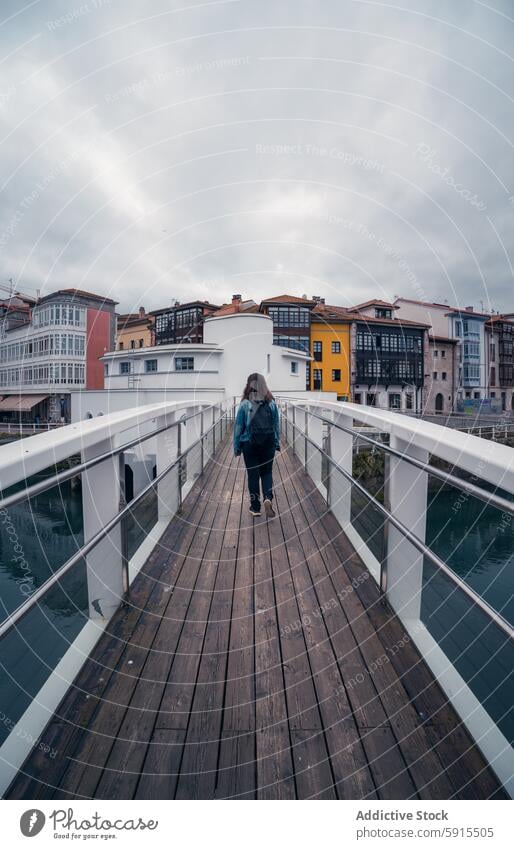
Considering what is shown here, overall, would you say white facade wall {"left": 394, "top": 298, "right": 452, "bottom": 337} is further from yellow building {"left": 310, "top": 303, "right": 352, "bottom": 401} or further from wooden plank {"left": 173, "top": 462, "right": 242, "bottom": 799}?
wooden plank {"left": 173, "top": 462, "right": 242, "bottom": 799}

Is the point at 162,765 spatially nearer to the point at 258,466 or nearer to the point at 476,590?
the point at 258,466

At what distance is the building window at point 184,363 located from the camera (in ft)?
85.8

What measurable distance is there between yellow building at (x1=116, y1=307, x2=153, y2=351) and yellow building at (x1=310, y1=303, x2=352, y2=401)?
1727 cm

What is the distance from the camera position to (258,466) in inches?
148

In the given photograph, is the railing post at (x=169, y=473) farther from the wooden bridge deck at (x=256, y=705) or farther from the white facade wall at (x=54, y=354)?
the white facade wall at (x=54, y=354)

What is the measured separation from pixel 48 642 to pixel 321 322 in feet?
107

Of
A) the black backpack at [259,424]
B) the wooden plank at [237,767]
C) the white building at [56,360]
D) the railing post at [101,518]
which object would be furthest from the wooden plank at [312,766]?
the white building at [56,360]

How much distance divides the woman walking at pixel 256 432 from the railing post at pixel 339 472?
1.78 ft

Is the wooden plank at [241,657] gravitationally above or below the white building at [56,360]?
below

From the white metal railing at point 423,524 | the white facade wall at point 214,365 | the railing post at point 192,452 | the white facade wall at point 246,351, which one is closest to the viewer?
the white metal railing at point 423,524

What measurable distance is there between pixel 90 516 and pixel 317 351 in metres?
36.2

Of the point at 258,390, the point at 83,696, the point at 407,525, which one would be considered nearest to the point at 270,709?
the point at 83,696

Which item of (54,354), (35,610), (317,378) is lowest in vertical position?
(35,610)

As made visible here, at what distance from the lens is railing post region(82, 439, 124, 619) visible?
2.00 m
